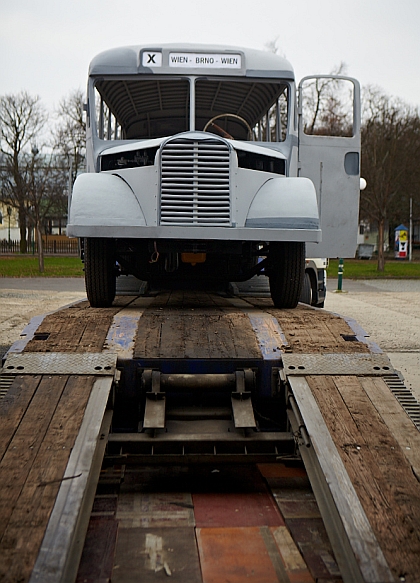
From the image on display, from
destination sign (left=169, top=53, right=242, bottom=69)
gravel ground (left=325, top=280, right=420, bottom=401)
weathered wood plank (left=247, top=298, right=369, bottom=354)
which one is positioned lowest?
gravel ground (left=325, top=280, right=420, bottom=401)

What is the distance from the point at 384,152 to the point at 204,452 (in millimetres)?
31550

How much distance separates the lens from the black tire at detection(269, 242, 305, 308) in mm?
6465

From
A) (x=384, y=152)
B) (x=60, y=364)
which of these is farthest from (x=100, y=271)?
(x=384, y=152)

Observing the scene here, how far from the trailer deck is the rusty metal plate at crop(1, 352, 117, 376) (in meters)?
0.01

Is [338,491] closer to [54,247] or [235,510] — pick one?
[235,510]

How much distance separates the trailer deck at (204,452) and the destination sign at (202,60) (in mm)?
2520

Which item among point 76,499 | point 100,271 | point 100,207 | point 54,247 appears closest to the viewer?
point 76,499

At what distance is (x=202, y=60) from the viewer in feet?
22.3

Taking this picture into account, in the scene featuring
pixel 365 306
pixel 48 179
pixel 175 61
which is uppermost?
pixel 48 179

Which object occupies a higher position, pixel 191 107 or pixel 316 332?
pixel 191 107

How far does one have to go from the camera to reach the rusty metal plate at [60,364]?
4.77 metres

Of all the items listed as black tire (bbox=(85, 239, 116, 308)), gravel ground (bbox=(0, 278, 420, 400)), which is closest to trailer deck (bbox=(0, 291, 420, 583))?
black tire (bbox=(85, 239, 116, 308))

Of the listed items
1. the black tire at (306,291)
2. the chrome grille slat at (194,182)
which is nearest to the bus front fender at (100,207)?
the chrome grille slat at (194,182)

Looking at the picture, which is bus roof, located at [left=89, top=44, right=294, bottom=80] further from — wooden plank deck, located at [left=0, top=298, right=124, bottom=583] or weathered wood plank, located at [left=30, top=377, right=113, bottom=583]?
weathered wood plank, located at [left=30, top=377, right=113, bottom=583]
